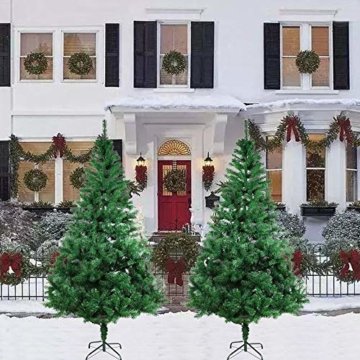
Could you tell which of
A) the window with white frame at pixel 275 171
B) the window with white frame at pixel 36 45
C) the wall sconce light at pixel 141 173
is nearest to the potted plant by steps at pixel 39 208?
the wall sconce light at pixel 141 173

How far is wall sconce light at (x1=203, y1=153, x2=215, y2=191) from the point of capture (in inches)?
839

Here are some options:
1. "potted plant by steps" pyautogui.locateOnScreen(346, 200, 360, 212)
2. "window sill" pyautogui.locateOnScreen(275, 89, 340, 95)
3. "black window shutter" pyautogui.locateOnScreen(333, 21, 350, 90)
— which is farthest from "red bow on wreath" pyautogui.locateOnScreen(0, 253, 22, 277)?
"black window shutter" pyautogui.locateOnScreen(333, 21, 350, 90)

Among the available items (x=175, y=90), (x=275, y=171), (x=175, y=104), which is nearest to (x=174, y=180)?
(x=175, y=104)

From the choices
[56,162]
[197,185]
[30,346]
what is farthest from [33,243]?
[30,346]

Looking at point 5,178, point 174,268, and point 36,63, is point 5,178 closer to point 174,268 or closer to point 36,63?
point 36,63

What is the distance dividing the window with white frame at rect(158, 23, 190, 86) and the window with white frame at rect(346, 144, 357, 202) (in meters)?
4.92

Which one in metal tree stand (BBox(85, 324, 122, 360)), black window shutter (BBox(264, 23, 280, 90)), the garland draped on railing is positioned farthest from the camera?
black window shutter (BBox(264, 23, 280, 90))

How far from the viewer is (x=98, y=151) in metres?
9.14

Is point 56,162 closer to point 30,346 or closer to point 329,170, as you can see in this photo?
point 329,170

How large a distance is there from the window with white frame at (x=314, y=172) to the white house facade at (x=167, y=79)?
0.03m

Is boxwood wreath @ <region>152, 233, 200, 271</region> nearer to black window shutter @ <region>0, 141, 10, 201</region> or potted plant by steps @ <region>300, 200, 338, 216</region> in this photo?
potted plant by steps @ <region>300, 200, 338, 216</region>

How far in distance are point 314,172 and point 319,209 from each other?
1196 mm

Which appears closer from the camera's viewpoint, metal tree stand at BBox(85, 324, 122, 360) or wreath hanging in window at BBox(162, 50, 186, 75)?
metal tree stand at BBox(85, 324, 122, 360)

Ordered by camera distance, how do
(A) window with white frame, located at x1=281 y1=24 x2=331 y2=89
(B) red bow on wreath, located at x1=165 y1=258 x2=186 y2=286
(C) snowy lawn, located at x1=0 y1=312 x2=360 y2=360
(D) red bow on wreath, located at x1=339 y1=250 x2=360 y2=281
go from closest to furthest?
(C) snowy lawn, located at x1=0 y1=312 x2=360 y2=360
(B) red bow on wreath, located at x1=165 y1=258 x2=186 y2=286
(D) red bow on wreath, located at x1=339 y1=250 x2=360 y2=281
(A) window with white frame, located at x1=281 y1=24 x2=331 y2=89
